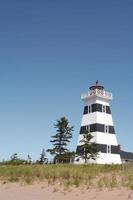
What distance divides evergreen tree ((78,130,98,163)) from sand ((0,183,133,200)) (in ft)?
97.2

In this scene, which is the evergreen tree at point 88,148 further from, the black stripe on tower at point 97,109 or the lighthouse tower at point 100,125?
the black stripe on tower at point 97,109

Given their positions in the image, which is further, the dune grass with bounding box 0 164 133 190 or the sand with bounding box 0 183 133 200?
the dune grass with bounding box 0 164 133 190

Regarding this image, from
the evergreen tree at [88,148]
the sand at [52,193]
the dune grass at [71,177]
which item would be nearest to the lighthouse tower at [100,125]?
the evergreen tree at [88,148]

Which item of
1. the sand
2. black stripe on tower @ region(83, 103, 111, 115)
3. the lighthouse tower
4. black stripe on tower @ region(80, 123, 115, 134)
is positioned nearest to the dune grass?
the sand

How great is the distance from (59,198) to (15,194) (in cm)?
319

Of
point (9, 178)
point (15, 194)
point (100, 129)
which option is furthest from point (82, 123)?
point (15, 194)

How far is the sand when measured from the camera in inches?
750

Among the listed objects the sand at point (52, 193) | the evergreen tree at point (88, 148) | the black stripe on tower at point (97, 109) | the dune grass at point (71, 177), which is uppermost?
the black stripe on tower at point (97, 109)

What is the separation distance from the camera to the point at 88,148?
173 ft

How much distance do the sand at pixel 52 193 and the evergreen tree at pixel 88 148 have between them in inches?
1166

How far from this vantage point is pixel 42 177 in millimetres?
24391

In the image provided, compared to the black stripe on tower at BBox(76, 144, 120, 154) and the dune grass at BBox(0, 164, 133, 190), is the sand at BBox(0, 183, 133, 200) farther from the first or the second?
the black stripe on tower at BBox(76, 144, 120, 154)

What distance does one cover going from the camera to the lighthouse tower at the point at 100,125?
54.1 metres

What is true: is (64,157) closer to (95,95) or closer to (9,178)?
(95,95)
